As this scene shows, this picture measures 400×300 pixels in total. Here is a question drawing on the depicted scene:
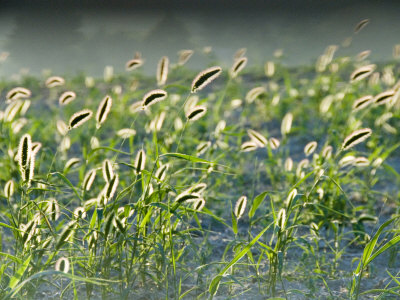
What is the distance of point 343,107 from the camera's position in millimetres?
4250

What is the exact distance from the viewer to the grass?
62.4 inches

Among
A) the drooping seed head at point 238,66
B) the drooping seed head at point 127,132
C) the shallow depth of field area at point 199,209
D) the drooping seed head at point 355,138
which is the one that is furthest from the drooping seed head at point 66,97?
the drooping seed head at point 355,138

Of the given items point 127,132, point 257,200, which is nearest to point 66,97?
point 127,132

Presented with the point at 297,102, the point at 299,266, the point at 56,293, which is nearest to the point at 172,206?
the point at 56,293

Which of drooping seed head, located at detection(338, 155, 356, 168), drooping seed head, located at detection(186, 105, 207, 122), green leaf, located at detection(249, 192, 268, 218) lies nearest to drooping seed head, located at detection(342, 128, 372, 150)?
green leaf, located at detection(249, 192, 268, 218)

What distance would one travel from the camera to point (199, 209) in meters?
1.85

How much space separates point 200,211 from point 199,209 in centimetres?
24

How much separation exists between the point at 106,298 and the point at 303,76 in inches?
261

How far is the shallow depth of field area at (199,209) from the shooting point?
1.58 meters

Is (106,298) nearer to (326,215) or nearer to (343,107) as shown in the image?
(326,215)

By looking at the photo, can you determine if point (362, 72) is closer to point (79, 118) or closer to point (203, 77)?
point (203, 77)

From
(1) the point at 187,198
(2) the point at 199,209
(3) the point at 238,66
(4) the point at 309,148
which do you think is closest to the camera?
(1) the point at 187,198

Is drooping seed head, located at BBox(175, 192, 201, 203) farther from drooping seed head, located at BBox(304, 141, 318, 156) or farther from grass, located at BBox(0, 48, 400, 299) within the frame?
drooping seed head, located at BBox(304, 141, 318, 156)

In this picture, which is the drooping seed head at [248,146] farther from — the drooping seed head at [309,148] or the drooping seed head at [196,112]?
the drooping seed head at [196,112]
